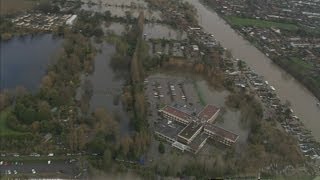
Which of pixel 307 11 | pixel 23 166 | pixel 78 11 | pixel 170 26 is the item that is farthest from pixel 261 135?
pixel 307 11

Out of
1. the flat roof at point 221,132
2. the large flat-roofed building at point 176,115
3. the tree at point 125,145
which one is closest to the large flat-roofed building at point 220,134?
the flat roof at point 221,132

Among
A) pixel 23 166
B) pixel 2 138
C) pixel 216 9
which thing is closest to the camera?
pixel 23 166

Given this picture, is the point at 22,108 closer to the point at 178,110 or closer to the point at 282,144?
the point at 178,110

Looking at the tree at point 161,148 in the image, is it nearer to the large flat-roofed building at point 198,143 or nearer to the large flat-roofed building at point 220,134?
the large flat-roofed building at point 198,143

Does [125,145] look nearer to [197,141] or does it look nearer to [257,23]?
[197,141]

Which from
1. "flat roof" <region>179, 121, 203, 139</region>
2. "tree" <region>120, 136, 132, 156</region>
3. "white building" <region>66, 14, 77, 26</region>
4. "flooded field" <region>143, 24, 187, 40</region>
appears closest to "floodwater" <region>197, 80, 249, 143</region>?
"flat roof" <region>179, 121, 203, 139</region>
